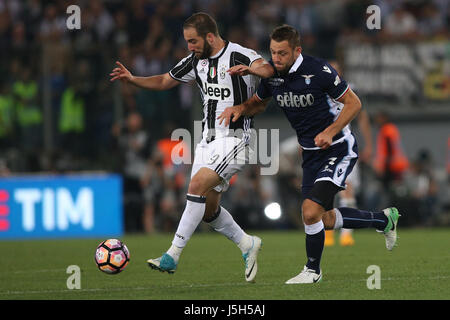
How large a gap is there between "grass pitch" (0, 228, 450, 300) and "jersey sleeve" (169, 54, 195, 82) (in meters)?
1.84

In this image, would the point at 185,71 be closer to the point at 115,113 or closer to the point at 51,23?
the point at 115,113

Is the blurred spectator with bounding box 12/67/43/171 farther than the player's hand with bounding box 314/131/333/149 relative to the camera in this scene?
Yes

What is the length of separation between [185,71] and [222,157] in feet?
3.17

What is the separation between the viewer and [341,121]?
8.05 metres

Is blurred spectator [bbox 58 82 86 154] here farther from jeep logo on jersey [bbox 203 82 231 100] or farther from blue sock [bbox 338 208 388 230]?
blue sock [bbox 338 208 388 230]

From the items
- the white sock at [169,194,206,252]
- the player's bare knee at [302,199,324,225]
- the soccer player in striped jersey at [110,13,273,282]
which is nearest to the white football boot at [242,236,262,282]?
the soccer player in striped jersey at [110,13,273,282]

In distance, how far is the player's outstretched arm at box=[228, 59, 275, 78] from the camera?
793 cm

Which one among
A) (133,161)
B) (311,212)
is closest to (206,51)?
(311,212)

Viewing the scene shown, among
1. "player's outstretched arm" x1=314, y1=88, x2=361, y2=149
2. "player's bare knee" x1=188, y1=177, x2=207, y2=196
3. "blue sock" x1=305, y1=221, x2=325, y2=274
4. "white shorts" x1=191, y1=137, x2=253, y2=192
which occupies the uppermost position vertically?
"player's outstretched arm" x1=314, y1=88, x2=361, y2=149

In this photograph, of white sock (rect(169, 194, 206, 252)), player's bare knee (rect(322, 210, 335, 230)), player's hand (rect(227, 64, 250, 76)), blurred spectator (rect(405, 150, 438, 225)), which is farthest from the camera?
blurred spectator (rect(405, 150, 438, 225))

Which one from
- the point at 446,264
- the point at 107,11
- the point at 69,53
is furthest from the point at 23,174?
the point at 446,264

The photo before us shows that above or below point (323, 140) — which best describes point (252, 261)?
below

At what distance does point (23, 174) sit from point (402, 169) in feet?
22.5
